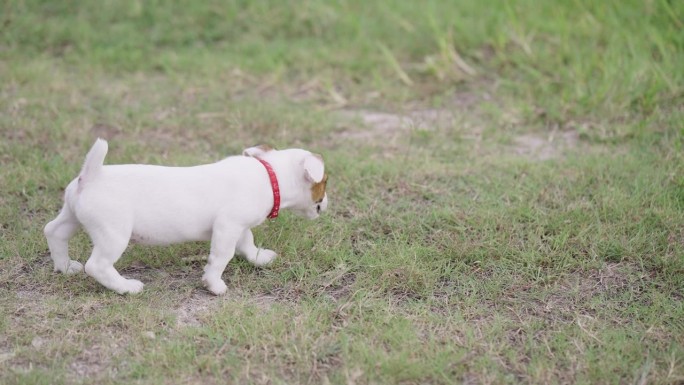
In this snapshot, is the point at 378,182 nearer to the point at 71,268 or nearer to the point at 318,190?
the point at 318,190

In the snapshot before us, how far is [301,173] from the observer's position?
3.40 metres

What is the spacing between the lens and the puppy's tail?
3082mm

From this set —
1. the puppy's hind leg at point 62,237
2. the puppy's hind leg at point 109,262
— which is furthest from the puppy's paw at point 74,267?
the puppy's hind leg at point 109,262

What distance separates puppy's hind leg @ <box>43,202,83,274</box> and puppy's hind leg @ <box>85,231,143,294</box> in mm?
218

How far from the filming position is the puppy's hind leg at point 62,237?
3320 millimetres

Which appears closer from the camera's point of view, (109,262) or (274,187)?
(109,262)

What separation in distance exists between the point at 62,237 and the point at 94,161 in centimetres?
47

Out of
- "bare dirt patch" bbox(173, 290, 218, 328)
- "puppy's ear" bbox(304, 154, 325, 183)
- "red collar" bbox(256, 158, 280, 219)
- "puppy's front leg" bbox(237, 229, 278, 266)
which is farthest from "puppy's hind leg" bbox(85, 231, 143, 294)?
"puppy's ear" bbox(304, 154, 325, 183)

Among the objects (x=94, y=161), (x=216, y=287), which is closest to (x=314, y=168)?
(x=216, y=287)

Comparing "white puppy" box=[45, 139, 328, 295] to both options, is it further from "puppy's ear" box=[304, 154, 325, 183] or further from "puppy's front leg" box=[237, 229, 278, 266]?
"puppy's front leg" box=[237, 229, 278, 266]

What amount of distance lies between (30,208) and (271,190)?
1538 millimetres

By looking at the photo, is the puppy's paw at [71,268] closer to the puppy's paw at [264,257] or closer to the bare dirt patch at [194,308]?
the bare dirt patch at [194,308]

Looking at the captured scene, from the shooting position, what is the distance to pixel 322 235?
12.7 feet

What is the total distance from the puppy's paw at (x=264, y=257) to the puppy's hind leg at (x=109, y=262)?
0.53m
